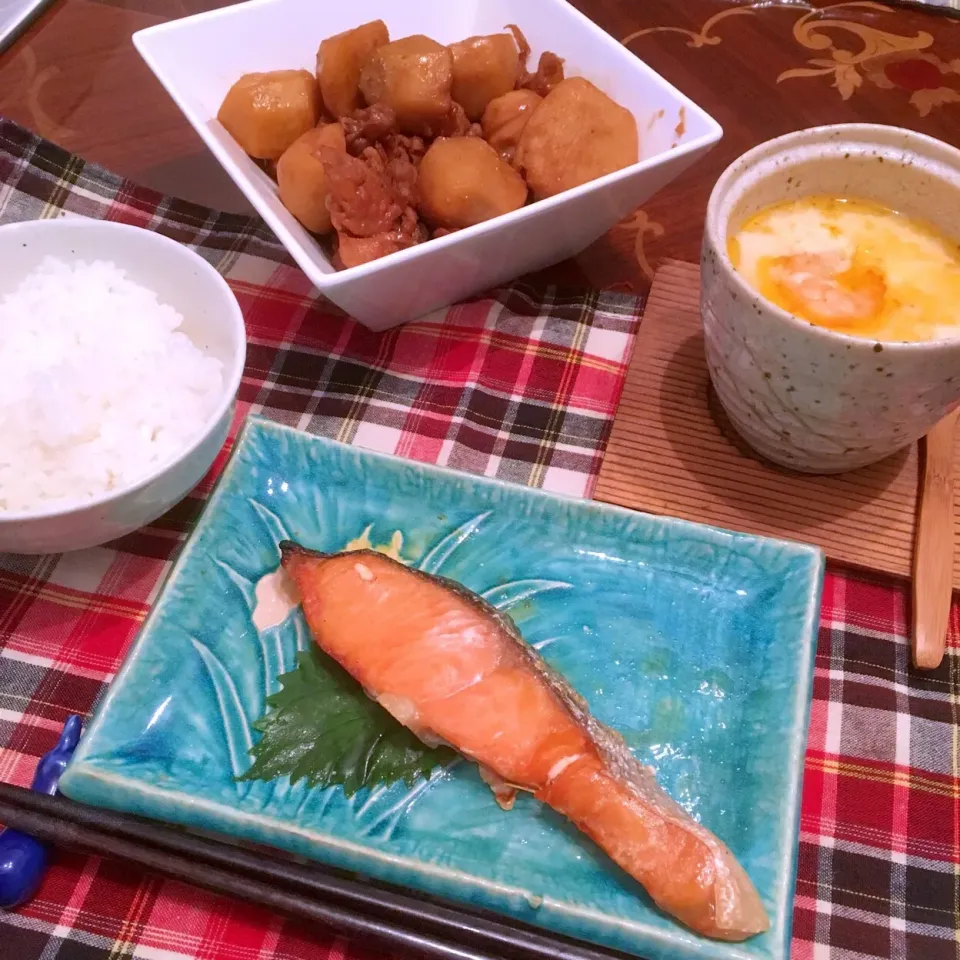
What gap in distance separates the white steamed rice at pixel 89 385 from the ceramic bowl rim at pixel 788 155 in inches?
28.0

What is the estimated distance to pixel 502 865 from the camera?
3.05 ft

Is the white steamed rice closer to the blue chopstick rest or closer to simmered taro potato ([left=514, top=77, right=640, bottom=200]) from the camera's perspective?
the blue chopstick rest

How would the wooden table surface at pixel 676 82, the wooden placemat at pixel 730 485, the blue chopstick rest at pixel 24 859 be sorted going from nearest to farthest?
1. the blue chopstick rest at pixel 24 859
2. the wooden placemat at pixel 730 485
3. the wooden table surface at pixel 676 82

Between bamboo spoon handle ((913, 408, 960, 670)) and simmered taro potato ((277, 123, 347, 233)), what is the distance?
1.03 metres

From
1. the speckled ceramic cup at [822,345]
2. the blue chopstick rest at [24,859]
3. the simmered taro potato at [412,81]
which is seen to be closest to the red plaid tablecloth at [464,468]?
the blue chopstick rest at [24,859]

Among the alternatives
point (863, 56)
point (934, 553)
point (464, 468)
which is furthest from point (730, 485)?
point (863, 56)

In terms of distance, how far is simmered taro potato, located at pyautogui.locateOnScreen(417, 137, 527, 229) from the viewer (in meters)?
1.34

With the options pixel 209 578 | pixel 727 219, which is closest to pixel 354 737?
pixel 209 578

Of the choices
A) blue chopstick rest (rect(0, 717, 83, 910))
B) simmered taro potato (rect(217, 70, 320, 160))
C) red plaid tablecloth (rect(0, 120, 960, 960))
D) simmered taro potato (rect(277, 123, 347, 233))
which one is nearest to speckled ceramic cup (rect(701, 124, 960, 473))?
red plaid tablecloth (rect(0, 120, 960, 960))

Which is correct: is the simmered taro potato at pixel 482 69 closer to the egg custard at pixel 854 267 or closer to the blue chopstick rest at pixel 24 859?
the egg custard at pixel 854 267

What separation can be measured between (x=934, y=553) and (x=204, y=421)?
1062mm

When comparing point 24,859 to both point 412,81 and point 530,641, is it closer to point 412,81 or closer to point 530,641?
point 530,641

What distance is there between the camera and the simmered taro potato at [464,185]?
1.34 metres

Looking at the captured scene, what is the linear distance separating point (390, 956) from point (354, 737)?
0.79ft
